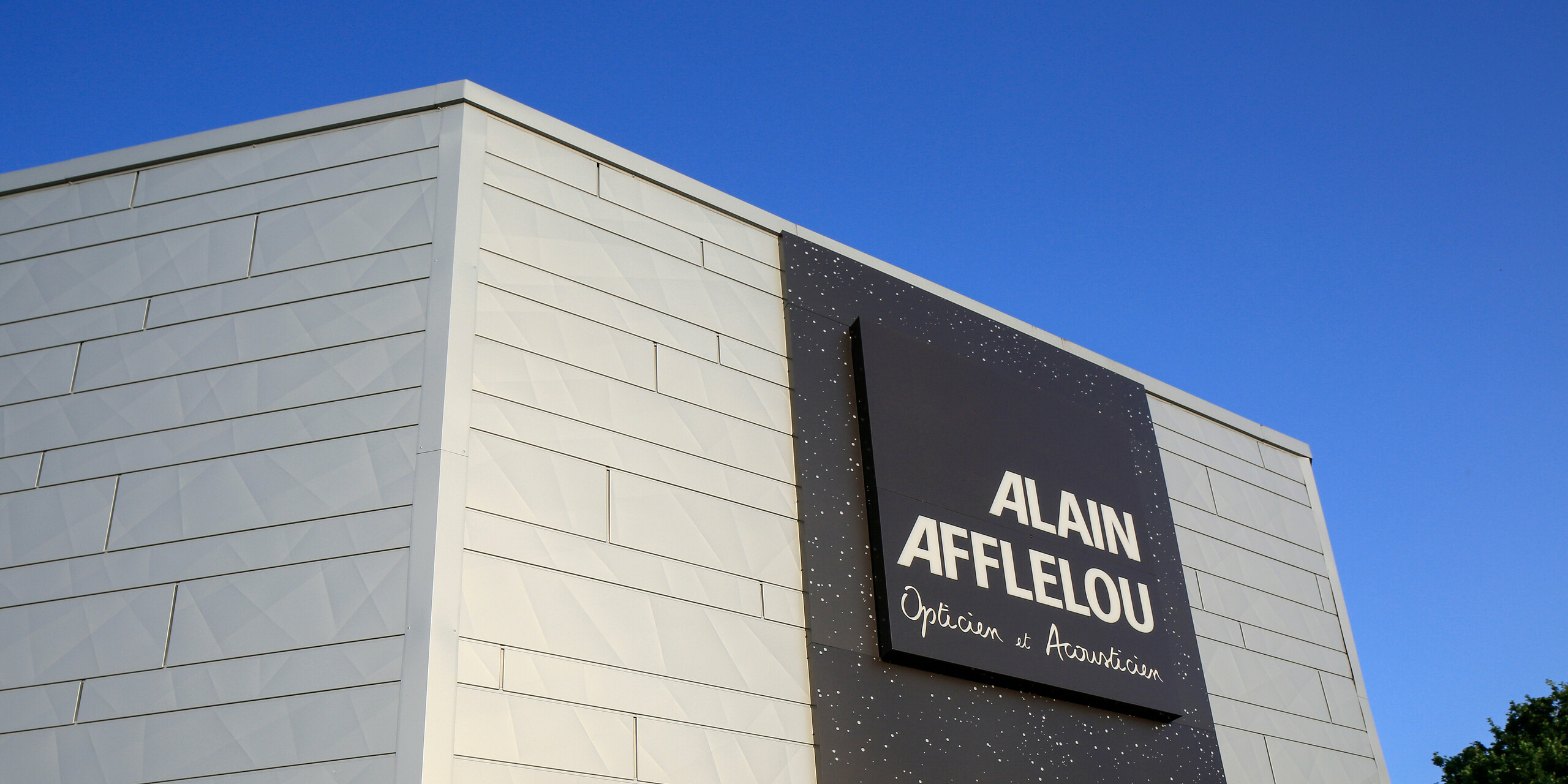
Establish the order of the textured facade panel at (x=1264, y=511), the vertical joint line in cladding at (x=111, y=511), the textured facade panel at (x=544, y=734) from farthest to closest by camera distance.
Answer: the textured facade panel at (x=1264, y=511) → the vertical joint line in cladding at (x=111, y=511) → the textured facade panel at (x=544, y=734)

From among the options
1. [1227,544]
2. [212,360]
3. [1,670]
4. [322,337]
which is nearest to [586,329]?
[322,337]

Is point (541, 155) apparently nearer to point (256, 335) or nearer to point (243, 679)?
point (256, 335)

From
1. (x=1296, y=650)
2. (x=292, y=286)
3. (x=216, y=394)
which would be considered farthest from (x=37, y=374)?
(x=1296, y=650)

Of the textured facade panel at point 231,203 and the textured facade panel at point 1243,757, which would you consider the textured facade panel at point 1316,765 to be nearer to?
the textured facade panel at point 1243,757

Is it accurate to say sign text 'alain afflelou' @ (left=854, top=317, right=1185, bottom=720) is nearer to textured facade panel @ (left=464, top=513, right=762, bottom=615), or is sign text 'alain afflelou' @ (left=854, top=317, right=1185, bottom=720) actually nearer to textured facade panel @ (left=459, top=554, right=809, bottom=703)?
textured facade panel @ (left=459, top=554, right=809, bottom=703)

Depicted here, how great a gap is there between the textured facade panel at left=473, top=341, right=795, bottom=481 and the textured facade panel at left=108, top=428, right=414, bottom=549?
0.46 m

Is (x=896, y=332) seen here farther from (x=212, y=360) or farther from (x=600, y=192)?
(x=212, y=360)

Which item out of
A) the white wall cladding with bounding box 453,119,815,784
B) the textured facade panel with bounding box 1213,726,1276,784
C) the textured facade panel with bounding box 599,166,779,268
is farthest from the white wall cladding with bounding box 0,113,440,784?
the textured facade panel with bounding box 1213,726,1276,784

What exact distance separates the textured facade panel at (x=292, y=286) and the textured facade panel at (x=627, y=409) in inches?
19.1

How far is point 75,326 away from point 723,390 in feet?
8.67

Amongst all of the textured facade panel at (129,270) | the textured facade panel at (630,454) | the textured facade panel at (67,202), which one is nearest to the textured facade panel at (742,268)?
the textured facade panel at (630,454)

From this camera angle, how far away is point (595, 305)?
5.30 m

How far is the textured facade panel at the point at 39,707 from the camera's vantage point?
4289 millimetres

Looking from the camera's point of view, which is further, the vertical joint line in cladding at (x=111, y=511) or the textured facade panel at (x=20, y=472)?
the textured facade panel at (x=20, y=472)
